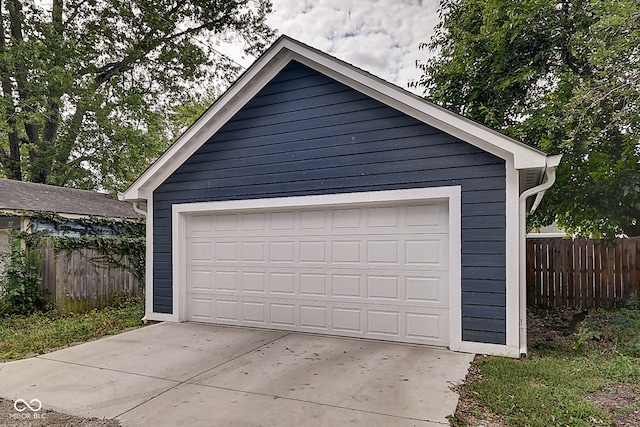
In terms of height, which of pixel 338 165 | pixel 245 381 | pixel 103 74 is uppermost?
pixel 103 74

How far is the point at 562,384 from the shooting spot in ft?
12.9

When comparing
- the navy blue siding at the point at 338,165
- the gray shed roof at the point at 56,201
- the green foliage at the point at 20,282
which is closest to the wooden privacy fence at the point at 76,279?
the green foliage at the point at 20,282

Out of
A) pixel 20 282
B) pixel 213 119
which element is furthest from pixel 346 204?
pixel 20 282

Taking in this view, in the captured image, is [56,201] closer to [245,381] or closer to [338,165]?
[338,165]

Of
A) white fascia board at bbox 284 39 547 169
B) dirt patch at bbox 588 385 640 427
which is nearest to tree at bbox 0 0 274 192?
white fascia board at bbox 284 39 547 169

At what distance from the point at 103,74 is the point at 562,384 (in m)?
18.8

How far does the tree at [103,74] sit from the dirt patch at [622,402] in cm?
1636

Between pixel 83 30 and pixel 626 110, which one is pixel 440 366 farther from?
pixel 83 30

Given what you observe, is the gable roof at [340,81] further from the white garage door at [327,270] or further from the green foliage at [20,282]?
the green foliage at [20,282]

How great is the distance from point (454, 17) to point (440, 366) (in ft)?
31.7

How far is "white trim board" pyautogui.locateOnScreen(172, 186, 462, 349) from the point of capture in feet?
17.0

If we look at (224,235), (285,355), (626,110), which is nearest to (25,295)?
(224,235)

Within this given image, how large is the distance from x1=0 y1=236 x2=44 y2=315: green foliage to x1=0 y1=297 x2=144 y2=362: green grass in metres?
0.28

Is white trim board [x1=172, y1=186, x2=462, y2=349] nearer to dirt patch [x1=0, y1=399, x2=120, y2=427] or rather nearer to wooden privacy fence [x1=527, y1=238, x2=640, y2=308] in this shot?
dirt patch [x1=0, y1=399, x2=120, y2=427]
